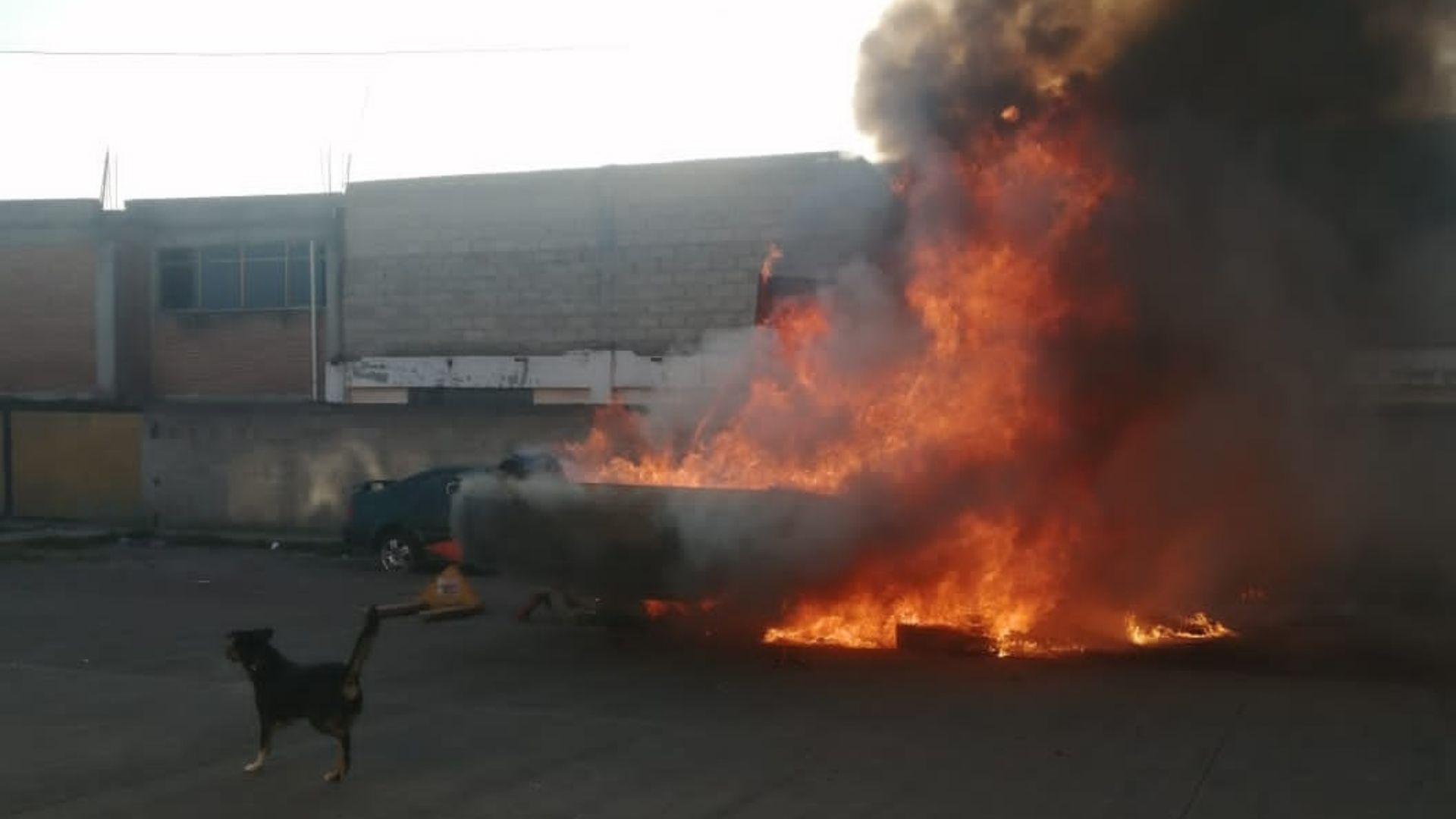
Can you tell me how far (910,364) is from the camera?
10.7m

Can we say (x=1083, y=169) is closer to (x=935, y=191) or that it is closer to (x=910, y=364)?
(x=935, y=191)

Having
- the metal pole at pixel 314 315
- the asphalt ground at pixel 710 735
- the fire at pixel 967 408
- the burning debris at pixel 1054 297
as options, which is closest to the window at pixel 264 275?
the metal pole at pixel 314 315

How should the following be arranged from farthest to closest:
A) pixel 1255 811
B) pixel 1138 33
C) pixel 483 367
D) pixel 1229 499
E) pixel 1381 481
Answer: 1. pixel 483 367
2. pixel 1381 481
3. pixel 1229 499
4. pixel 1138 33
5. pixel 1255 811

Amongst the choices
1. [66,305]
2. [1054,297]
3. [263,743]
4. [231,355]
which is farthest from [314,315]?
[263,743]

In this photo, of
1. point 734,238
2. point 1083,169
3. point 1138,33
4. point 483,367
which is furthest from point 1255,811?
point 483,367

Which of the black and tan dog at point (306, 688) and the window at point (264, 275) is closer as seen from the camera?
Answer: the black and tan dog at point (306, 688)

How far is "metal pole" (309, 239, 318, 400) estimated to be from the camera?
25734 millimetres

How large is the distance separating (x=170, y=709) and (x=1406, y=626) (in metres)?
10.9

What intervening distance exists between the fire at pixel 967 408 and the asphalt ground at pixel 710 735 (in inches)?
23.8

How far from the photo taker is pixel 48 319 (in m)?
28.2

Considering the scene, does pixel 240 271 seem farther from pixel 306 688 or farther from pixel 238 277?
pixel 306 688

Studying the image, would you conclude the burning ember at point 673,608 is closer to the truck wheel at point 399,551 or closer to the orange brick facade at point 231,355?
the truck wheel at point 399,551

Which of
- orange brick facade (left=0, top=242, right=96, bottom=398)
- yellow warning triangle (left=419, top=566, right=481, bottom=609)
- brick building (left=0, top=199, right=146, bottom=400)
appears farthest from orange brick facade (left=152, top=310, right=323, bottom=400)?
yellow warning triangle (left=419, top=566, right=481, bottom=609)

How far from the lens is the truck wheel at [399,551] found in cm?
1811
